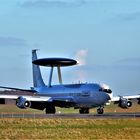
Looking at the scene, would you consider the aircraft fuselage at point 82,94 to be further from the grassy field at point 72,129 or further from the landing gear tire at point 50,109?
the grassy field at point 72,129

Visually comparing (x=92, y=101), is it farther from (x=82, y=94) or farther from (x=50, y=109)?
(x=50, y=109)

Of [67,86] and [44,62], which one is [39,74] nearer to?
[44,62]

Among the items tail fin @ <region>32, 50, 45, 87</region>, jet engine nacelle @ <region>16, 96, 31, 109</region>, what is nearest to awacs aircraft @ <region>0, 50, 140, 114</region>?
jet engine nacelle @ <region>16, 96, 31, 109</region>

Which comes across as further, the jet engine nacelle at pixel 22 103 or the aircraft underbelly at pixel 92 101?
the aircraft underbelly at pixel 92 101

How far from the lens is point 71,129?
66.1 meters

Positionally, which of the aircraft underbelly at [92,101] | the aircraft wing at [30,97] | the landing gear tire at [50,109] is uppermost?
the aircraft wing at [30,97]

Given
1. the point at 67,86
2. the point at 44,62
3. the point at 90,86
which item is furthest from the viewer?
the point at 44,62

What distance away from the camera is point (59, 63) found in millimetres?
160625

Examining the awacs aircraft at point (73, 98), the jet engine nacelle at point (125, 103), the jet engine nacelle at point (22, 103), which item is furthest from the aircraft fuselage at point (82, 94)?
the jet engine nacelle at point (22, 103)

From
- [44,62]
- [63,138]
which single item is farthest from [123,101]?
[63,138]

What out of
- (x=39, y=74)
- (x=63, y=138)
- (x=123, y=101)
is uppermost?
(x=39, y=74)

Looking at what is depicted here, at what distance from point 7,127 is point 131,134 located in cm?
1577

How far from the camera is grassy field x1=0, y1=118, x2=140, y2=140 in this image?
5934 cm

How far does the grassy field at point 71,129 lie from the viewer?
5934 cm
